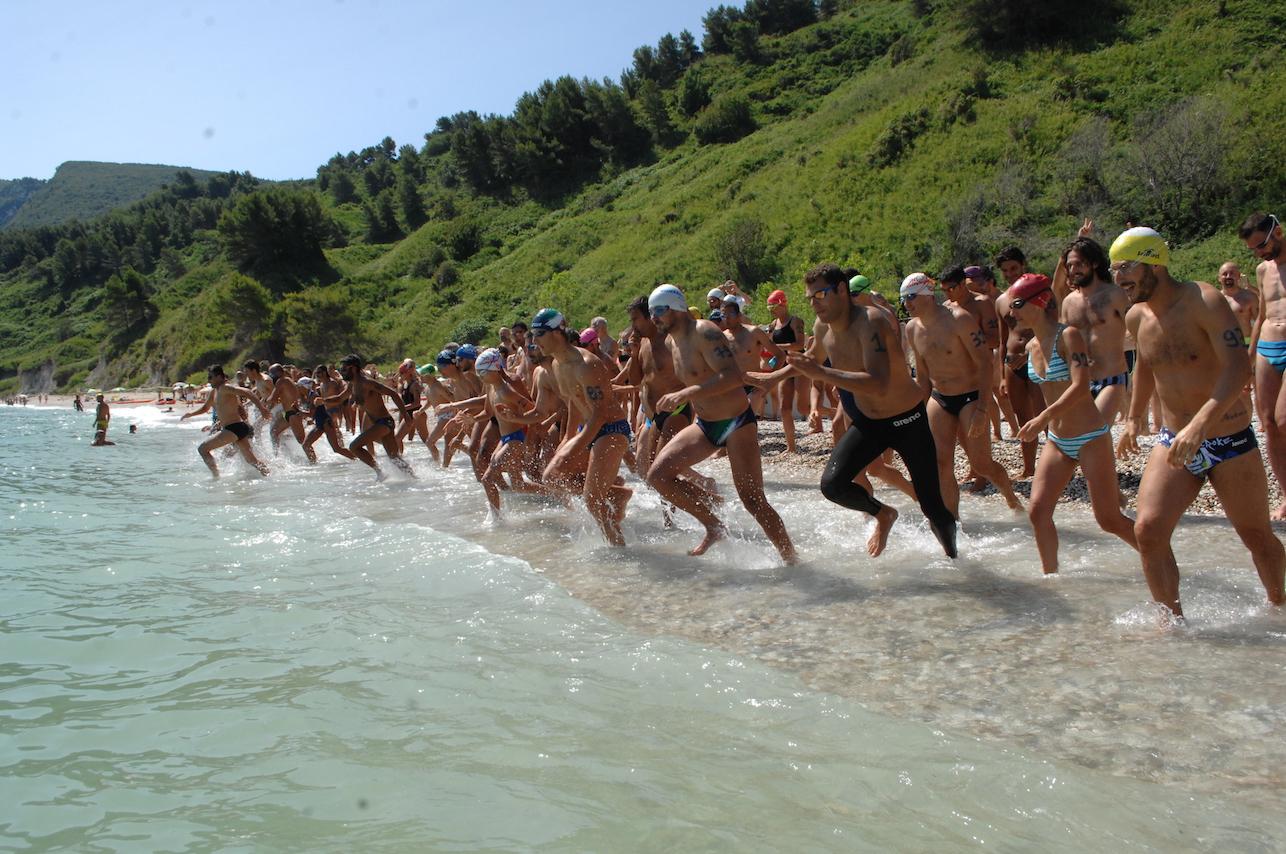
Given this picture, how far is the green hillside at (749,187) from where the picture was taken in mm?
31547

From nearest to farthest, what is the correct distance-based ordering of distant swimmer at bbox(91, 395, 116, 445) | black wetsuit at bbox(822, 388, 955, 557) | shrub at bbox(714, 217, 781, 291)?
black wetsuit at bbox(822, 388, 955, 557)
distant swimmer at bbox(91, 395, 116, 445)
shrub at bbox(714, 217, 781, 291)

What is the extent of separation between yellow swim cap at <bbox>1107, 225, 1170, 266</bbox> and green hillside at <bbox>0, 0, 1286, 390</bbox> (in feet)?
78.2

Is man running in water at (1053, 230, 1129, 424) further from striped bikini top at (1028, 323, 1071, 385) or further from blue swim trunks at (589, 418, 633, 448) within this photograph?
blue swim trunks at (589, 418, 633, 448)

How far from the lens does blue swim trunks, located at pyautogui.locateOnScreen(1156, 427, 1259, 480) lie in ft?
12.9

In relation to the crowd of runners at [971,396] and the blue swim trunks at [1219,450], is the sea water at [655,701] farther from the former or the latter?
the blue swim trunks at [1219,450]

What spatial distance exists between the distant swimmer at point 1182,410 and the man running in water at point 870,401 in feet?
4.80

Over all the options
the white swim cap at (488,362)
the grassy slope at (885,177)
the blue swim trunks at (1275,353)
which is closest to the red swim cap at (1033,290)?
the blue swim trunks at (1275,353)

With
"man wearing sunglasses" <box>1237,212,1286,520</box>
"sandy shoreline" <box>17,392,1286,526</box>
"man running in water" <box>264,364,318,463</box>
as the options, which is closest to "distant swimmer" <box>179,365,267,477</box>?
"man running in water" <box>264,364,318,463</box>

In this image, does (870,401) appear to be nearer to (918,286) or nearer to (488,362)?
(918,286)

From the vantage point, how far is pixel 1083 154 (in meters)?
32.2

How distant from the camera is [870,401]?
556cm

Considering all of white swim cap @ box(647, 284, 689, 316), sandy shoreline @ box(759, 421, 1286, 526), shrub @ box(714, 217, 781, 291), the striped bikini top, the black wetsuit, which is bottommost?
sandy shoreline @ box(759, 421, 1286, 526)

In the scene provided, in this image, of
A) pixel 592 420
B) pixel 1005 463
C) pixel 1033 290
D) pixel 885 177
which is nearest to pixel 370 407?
pixel 592 420

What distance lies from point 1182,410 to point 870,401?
1.81 m
